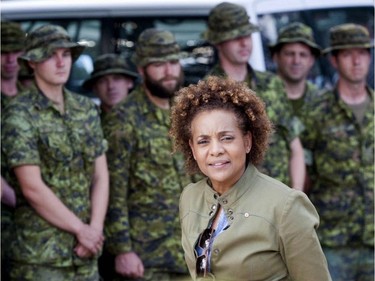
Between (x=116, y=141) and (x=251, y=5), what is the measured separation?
1.51 meters

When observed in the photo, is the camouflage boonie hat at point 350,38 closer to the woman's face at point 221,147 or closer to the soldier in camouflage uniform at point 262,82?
the soldier in camouflage uniform at point 262,82

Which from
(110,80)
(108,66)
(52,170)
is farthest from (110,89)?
(52,170)

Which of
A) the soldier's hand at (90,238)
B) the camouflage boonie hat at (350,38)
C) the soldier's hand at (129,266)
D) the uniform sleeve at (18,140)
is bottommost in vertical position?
the soldier's hand at (129,266)

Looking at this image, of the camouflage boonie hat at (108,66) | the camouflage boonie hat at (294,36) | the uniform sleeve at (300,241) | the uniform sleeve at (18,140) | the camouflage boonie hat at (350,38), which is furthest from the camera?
the camouflage boonie hat at (294,36)

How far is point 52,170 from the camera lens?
5473 mm

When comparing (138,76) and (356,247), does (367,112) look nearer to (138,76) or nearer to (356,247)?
(356,247)

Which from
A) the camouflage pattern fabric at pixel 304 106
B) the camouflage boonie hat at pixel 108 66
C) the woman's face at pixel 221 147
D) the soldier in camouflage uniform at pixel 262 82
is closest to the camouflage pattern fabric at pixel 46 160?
the camouflage boonie hat at pixel 108 66

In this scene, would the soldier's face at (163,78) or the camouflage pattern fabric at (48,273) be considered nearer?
the camouflage pattern fabric at (48,273)

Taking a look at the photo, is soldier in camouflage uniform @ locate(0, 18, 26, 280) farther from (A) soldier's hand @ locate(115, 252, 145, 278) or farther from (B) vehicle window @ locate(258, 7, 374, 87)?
(B) vehicle window @ locate(258, 7, 374, 87)

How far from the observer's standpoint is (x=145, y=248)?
5996 millimetres

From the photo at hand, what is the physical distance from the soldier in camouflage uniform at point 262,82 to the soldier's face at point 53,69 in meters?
1.12

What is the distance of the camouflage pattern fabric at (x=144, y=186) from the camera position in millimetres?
5914

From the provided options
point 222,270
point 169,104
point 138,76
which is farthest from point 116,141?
point 222,270

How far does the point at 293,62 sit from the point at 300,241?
351cm
